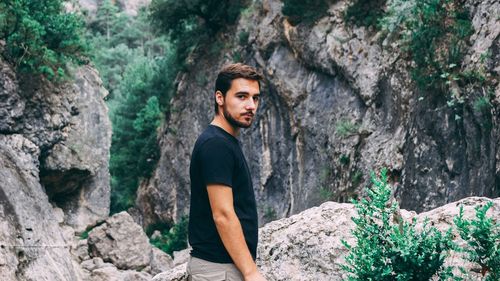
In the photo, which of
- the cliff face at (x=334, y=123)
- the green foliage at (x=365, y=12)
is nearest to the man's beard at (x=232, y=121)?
the cliff face at (x=334, y=123)

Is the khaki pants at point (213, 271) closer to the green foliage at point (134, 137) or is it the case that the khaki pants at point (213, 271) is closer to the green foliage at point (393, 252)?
the green foliage at point (393, 252)

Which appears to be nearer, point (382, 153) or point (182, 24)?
point (382, 153)

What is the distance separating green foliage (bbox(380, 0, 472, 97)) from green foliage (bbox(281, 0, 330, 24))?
199 inches

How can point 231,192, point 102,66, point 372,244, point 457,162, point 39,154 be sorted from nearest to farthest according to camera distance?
point 231,192 < point 372,244 < point 457,162 < point 39,154 < point 102,66

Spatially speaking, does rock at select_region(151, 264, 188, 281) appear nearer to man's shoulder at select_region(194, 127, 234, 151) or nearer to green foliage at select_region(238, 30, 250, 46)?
man's shoulder at select_region(194, 127, 234, 151)

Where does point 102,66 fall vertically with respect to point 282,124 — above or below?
above

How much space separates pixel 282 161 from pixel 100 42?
30.4 metres

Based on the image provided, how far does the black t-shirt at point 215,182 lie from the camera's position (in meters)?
2.88

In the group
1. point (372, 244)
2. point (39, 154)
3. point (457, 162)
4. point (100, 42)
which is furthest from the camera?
point (100, 42)

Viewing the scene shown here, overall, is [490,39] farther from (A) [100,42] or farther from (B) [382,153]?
(A) [100,42]

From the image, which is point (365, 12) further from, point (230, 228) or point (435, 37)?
point (230, 228)

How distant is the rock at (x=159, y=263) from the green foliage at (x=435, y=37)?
8983 millimetres

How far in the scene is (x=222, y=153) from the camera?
9.46ft

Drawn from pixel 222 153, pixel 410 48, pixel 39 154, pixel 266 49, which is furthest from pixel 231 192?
pixel 266 49
